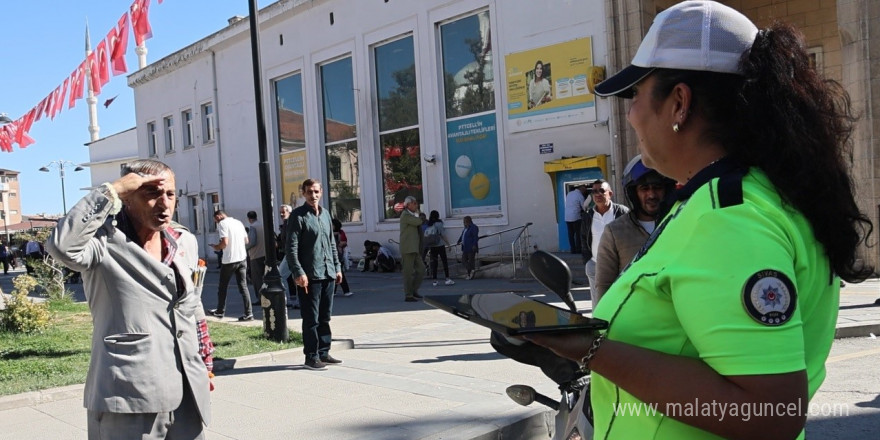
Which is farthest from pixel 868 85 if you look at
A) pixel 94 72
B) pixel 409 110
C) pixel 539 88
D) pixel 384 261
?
pixel 94 72

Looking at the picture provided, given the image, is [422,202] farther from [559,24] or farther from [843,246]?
[843,246]

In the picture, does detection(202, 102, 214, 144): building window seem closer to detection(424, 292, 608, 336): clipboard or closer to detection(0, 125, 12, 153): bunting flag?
detection(0, 125, 12, 153): bunting flag

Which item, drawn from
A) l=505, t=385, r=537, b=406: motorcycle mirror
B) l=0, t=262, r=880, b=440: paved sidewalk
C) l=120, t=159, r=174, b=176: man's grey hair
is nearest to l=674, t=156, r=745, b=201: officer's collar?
l=505, t=385, r=537, b=406: motorcycle mirror

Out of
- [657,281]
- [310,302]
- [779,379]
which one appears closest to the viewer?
[779,379]

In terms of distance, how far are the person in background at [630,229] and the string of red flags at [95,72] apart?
9.99 m

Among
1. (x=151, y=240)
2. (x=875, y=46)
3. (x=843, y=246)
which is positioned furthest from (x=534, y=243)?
(x=843, y=246)

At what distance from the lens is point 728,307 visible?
1.13 m

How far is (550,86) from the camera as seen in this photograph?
677 inches

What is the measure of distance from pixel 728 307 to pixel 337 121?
2285 centimetres

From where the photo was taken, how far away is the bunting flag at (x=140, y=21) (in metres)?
11.8

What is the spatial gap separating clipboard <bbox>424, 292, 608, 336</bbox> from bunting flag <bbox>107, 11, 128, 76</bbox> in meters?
12.6

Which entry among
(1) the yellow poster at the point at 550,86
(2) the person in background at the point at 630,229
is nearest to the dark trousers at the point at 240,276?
(2) the person in background at the point at 630,229

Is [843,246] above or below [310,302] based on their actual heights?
above

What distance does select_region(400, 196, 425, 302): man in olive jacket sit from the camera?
519 inches
